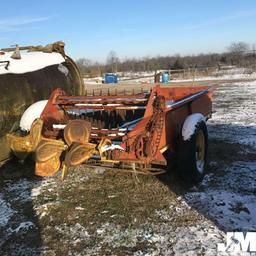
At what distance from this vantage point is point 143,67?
7981cm

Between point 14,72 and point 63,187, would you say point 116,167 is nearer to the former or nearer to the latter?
point 63,187

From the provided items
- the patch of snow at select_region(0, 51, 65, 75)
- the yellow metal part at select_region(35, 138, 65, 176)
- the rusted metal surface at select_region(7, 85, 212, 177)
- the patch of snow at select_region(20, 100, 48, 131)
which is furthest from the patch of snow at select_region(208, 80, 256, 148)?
the yellow metal part at select_region(35, 138, 65, 176)

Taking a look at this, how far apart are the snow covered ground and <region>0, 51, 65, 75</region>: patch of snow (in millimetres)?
1935

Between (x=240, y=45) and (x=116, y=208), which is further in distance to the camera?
(x=240, y=45)

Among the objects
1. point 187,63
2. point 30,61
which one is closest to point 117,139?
point 30,61

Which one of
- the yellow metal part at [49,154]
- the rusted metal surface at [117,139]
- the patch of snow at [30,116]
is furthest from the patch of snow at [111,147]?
the patch of snow at [30,116]

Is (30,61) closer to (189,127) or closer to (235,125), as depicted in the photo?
(189,127)

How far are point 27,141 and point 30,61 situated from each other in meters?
2.43

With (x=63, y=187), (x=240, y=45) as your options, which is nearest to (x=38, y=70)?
(x=63, y=187)

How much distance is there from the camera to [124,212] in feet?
14.9

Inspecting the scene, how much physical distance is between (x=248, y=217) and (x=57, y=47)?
536 cm

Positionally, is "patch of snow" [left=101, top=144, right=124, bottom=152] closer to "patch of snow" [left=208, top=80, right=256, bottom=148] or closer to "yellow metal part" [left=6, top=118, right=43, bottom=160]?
"yellow metal part" [left=6, top=118, right=43, bottom=160]

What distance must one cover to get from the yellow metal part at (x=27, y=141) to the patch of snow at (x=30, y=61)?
1620 millimetres

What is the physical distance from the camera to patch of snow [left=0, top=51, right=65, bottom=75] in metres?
Result: 6.59
